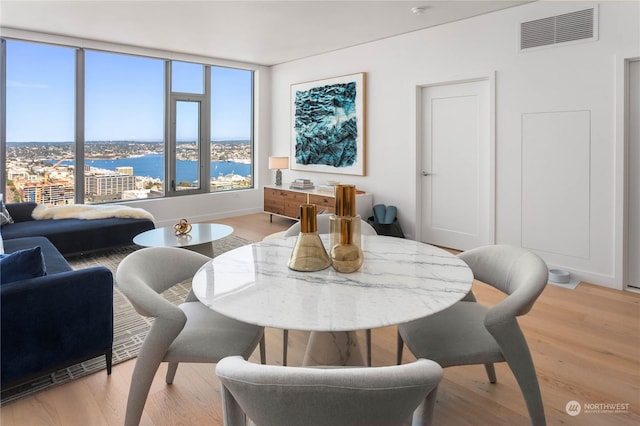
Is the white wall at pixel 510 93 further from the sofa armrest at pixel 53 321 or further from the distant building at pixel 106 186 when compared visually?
the sofa armrest at pixel 53 321

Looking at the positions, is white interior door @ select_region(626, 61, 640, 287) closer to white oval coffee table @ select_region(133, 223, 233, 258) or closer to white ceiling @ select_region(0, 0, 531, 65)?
white ceiling @ select_region(0, 0, 531, 65)

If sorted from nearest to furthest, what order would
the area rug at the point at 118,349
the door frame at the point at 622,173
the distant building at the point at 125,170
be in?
the area rug at the point at 118,349
the door frame at the point at 622,173
the distant building at the point at 125,170

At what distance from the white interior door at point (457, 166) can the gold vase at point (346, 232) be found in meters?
3.12

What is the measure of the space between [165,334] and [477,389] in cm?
154

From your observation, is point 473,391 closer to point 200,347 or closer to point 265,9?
point 200,347

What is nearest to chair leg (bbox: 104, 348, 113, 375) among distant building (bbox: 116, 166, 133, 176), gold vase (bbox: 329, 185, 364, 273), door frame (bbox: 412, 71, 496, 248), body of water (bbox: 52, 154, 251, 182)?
gold vase (bbox: 329, 185, 364, 273)

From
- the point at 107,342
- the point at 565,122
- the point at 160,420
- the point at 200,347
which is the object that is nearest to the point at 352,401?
the point at 200,347

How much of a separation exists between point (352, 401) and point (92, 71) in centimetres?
595

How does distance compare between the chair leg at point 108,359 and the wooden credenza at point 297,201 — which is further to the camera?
the wooden credenza at point 297,201

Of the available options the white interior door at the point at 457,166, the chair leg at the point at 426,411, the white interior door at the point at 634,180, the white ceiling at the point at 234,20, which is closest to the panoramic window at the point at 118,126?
the white ceiling at the point at 234,20

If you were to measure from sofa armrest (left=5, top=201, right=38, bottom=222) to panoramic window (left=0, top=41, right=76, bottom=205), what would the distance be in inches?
27.9

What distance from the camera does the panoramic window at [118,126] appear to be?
196 inches

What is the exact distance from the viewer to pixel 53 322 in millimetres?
Answer: 1985

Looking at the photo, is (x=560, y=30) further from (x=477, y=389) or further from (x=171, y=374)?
(x=171, y=374)
